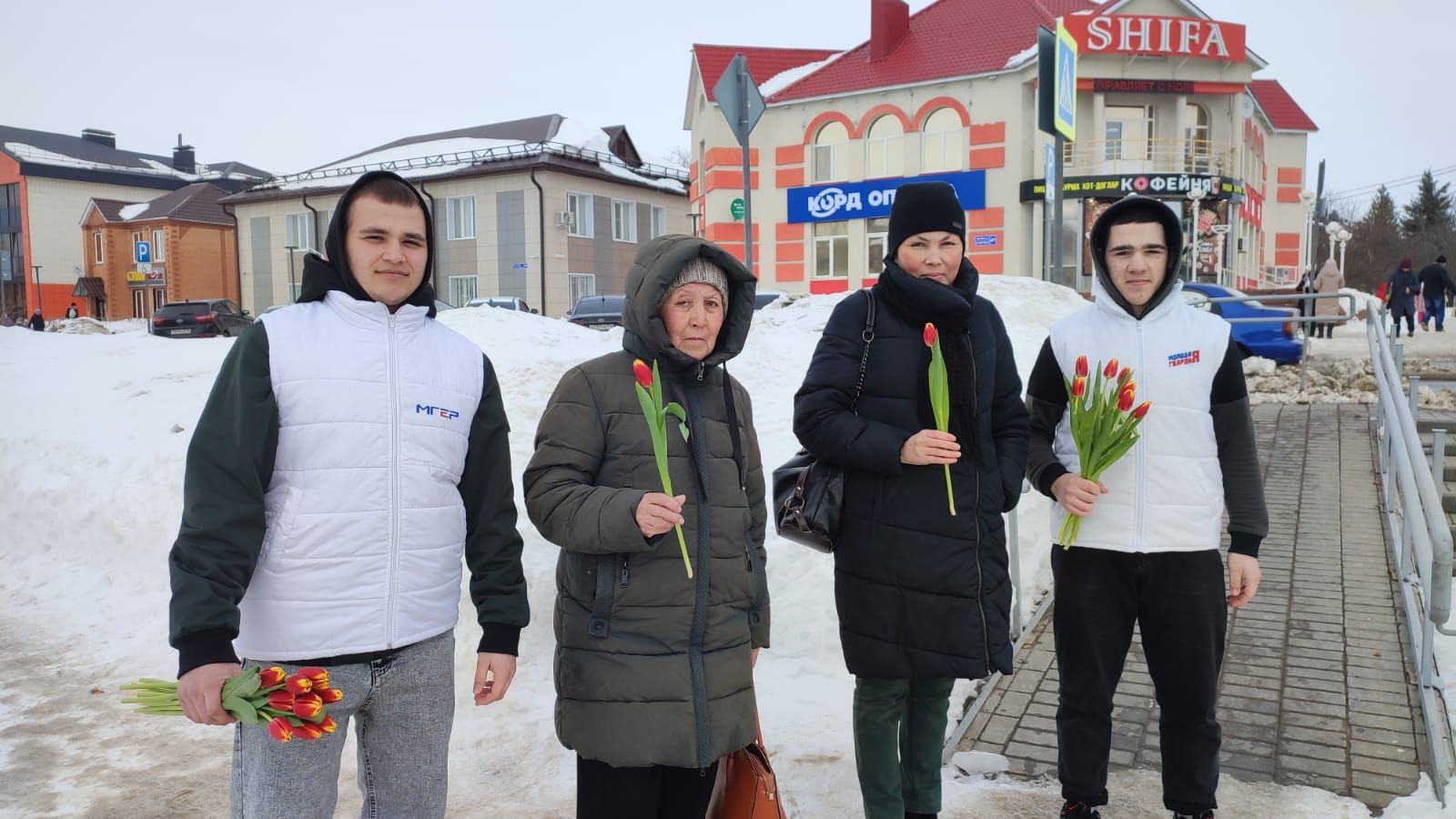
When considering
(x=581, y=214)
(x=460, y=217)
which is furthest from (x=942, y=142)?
(x=460, y=217)

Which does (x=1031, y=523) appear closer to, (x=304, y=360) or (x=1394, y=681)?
(x=1394, y=681)

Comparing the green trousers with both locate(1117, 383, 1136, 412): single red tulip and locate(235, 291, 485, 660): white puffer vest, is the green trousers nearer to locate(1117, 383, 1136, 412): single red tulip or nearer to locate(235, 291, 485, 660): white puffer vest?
locate(1117, 383, 1136, 412): single red tulip

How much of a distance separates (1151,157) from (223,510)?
98.7ft

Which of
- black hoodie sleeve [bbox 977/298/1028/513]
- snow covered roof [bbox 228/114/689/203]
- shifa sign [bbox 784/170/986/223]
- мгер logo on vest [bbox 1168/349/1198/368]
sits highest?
snow covered roof [bbox 228/114/689/203]

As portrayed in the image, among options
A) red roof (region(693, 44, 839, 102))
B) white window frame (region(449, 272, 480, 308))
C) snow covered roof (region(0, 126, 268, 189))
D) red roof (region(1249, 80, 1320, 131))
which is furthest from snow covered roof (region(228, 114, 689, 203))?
red roof (region(1249, 80, 1320, 131))

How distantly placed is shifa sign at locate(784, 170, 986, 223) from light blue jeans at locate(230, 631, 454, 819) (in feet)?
88.8

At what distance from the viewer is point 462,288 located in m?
38.3

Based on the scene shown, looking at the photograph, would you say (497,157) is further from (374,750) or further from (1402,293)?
(374,750)

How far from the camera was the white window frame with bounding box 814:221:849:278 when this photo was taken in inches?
1176

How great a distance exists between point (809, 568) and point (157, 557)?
4.21 meters

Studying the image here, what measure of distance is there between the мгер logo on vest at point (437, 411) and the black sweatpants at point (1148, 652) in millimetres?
1917

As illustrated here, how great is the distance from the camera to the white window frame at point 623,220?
39531mm

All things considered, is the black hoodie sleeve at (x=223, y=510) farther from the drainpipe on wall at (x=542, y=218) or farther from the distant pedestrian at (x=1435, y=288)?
the drainpipe on wall at (x=542, y=218)

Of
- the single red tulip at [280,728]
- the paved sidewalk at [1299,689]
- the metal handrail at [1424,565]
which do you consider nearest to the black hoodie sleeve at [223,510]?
the single red tulip at [280,728]
